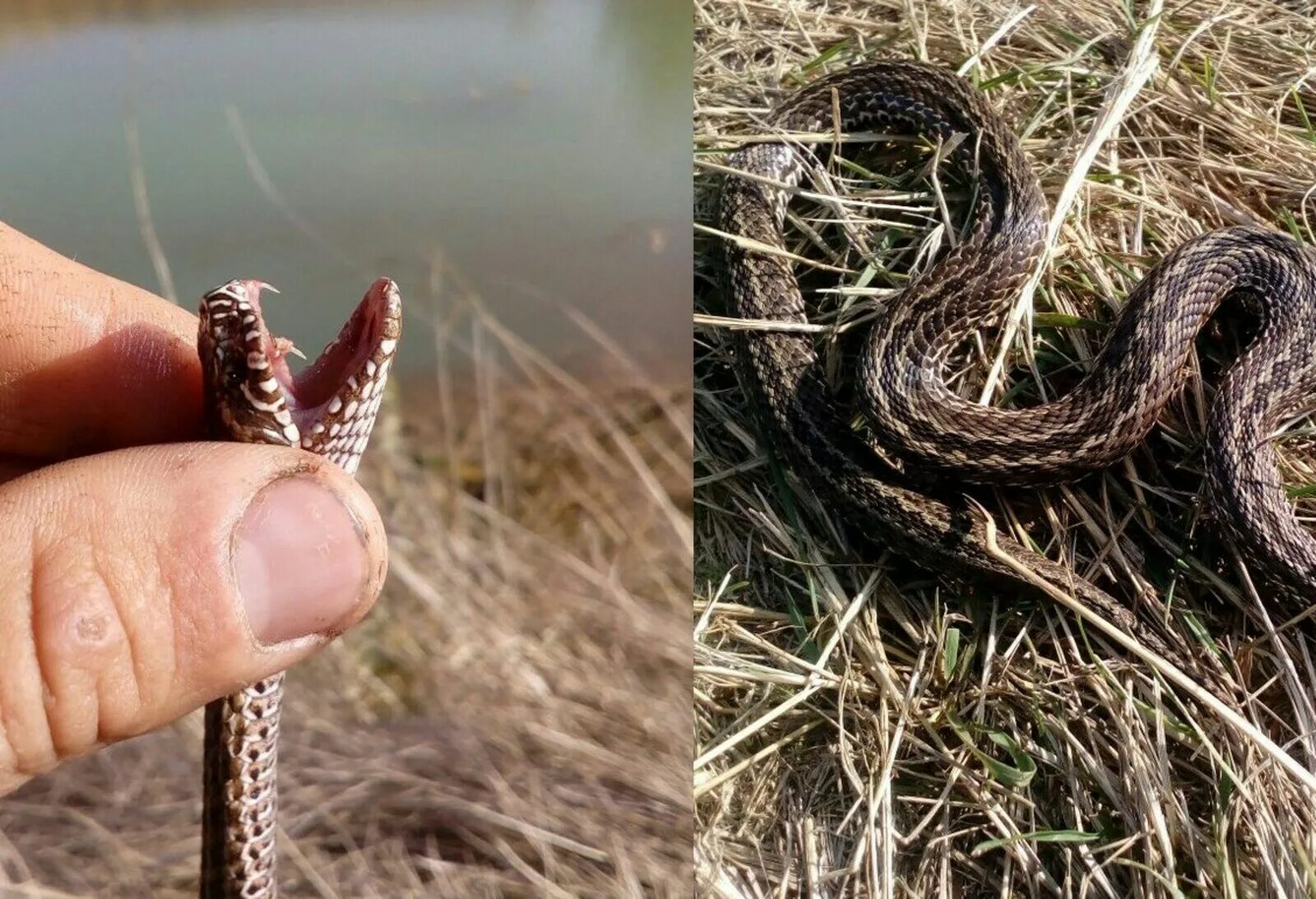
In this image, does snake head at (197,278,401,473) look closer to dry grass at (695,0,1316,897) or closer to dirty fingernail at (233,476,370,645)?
dirty fingernail at (233,476,370,645)

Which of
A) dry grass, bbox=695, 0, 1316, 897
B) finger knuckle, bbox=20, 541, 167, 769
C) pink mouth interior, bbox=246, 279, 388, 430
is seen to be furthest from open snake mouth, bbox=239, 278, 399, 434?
dry grass, bbox=695, 0, 1316, 897

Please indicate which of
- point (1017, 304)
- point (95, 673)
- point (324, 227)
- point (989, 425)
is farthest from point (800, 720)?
point (324, 227)

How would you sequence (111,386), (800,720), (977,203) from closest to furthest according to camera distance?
(111,386) < (800,720) < (977,203)

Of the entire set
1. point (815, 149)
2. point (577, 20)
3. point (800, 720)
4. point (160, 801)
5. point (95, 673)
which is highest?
point (577, 20)

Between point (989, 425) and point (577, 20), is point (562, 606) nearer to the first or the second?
point (989, 425)

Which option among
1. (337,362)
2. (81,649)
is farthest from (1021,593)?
(81,649)

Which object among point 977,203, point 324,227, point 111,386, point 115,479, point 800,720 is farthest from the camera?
point 324,227

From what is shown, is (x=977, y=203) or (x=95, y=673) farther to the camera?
(x=977, y=203)

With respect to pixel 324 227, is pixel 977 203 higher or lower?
higher
